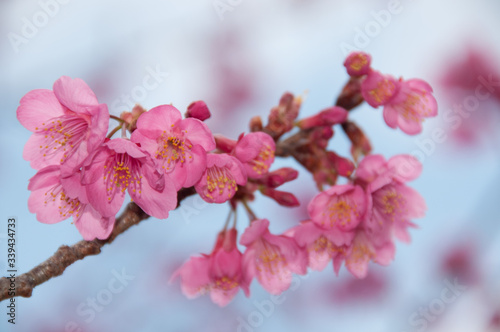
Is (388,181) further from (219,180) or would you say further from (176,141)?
(176,141)

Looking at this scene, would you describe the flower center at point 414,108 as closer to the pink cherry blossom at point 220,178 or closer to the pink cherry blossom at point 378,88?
the pink cherry blossom at point 378,88

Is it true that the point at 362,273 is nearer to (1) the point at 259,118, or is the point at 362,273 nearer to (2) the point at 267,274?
(2) the point at 267,274

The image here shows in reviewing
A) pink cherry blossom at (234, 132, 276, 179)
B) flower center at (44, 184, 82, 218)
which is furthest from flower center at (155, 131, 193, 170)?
flower center at (44, 184, 82, 218)

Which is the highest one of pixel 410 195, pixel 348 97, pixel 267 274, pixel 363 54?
pixel 363 54

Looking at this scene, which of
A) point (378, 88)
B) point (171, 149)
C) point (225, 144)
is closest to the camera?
point (171, 149)

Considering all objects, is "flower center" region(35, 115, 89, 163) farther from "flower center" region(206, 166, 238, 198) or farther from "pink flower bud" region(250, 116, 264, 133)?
"pink flower bud" region(250, 116, 264, 133)

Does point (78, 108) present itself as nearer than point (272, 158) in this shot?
Yes

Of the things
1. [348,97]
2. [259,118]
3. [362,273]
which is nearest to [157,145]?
[259,118]

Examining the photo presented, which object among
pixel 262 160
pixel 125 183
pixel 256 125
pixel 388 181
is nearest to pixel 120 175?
pixel 125 183
